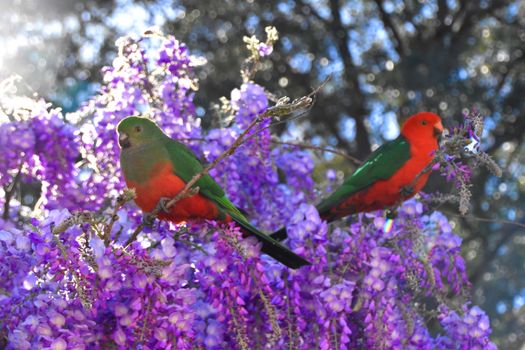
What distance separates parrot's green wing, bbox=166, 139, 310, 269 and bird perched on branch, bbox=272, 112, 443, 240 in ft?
1.71

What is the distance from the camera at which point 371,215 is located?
7.65 ft

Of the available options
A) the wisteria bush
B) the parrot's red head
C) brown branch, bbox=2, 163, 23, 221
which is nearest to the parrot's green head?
the wisteria bush

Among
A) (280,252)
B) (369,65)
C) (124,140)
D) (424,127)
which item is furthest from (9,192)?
(369,65)

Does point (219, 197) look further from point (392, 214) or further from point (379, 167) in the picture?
point (379, 167)

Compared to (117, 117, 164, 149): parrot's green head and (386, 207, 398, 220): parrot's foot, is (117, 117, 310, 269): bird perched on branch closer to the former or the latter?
(117, 117, 164, 149): parrot's green head

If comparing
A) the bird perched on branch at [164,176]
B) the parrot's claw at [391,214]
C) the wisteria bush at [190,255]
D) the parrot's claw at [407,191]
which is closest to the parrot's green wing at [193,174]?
the bird perched on branch at [164,176]

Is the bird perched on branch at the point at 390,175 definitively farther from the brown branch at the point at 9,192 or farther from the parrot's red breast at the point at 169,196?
the brown branch at the point at 9,192

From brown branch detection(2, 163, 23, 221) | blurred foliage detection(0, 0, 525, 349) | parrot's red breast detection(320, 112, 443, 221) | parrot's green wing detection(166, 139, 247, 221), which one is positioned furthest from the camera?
blurred foliage detection(0, 0, 525, 349)

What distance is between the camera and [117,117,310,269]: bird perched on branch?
6.84 feet

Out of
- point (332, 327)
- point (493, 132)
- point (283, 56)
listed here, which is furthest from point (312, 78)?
point (332, 327)

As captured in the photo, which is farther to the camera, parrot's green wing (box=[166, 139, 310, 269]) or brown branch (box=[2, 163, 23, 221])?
brown branch (box=[2, 163, 23, 221])

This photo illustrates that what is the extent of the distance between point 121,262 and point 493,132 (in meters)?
6.24

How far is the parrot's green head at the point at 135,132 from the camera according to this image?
2158mm

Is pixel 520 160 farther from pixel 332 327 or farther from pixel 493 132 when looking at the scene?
pixel 332 327
